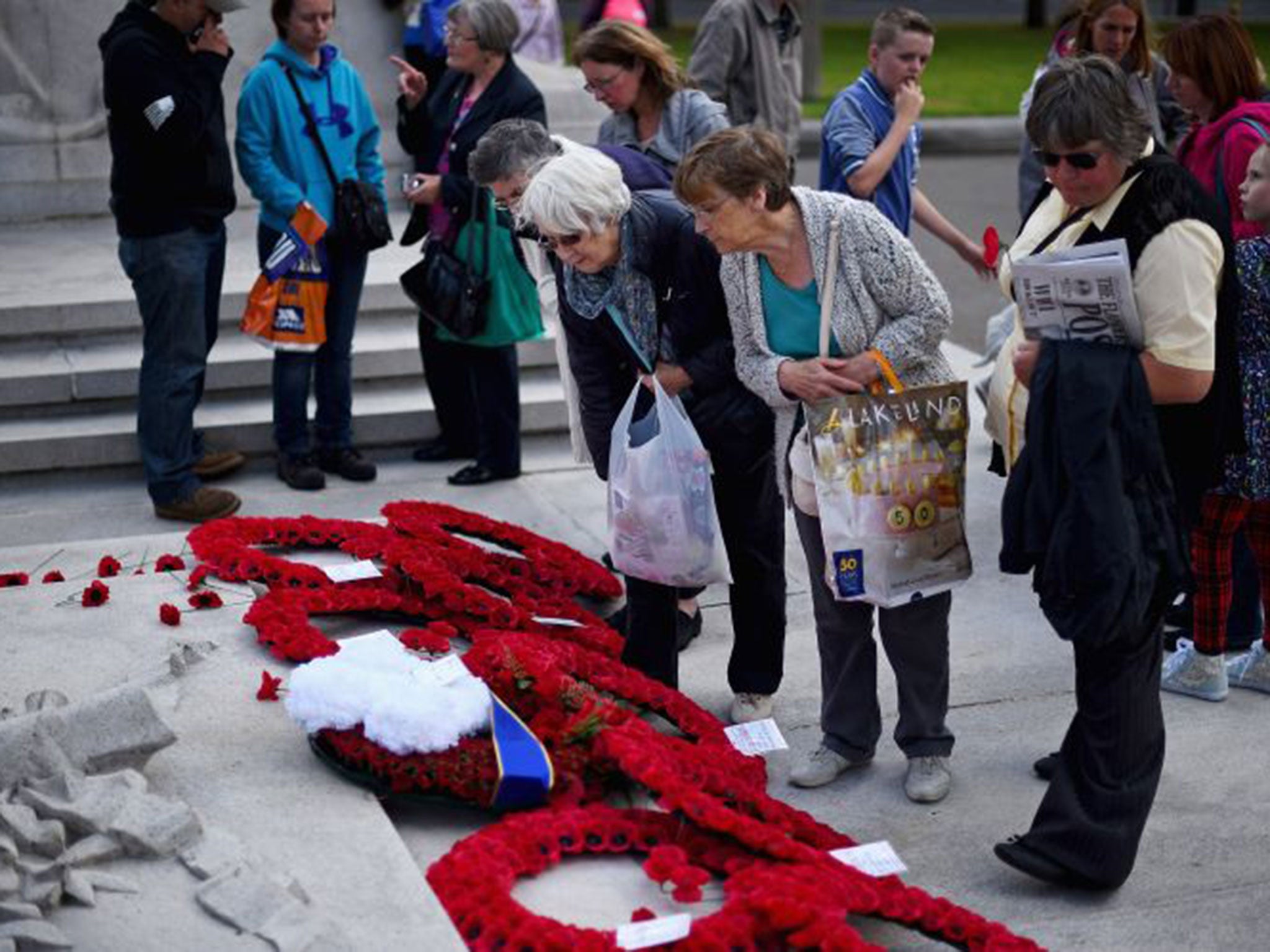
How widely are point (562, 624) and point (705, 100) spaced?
6.06 feet

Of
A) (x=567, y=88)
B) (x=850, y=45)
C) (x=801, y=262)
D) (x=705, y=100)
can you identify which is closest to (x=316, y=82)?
(x=705, y=100)

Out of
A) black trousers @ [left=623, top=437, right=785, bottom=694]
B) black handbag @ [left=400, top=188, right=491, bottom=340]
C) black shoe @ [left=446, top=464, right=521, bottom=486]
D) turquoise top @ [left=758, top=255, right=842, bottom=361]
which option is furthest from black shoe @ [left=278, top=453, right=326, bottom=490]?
turquoise top @ [left=758, top=255, right=842, bottom=361]

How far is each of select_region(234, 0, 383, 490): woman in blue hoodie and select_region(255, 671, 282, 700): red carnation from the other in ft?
8.76

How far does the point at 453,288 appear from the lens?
7328mm

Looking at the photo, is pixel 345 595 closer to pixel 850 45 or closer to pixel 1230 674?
pixel 1230 674

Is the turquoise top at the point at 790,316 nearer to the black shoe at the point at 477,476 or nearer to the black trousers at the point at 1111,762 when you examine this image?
the black trousers at the point at 1111,762

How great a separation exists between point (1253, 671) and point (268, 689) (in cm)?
271

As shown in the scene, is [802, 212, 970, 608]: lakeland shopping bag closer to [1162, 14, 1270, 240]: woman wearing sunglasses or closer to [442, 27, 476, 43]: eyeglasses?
[1162, 14, 1270, 240]: woman wearing sunglasses

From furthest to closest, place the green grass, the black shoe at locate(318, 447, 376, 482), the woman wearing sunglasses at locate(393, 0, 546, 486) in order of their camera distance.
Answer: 1. the green grass
2. the black shoe at locate(318, 447, 376, 482)
3. the woman wearing sunglasses at locate(393, 0, 546, 486)

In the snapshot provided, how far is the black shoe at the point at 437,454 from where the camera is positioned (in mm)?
8055

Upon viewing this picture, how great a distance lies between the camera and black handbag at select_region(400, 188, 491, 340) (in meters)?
7.31

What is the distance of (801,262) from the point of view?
15.4 feet

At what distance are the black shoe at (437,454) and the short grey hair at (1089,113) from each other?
13.8 ft

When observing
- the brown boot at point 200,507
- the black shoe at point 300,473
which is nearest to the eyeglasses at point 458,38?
the black shoe at point 300,473
